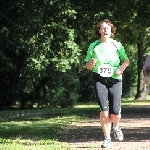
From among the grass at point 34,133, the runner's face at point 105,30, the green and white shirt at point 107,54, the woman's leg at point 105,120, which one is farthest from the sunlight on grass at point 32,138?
the runner's face at point 105,30

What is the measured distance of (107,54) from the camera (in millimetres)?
7207

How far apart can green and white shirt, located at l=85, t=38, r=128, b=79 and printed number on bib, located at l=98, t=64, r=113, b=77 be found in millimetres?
38

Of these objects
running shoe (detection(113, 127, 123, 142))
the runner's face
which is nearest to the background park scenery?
running shoe (detection(113, 127, 123, 142))

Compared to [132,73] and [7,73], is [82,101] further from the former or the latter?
[7,73]

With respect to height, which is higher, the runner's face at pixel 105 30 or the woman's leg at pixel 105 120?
the runner's face at pixel 105 30

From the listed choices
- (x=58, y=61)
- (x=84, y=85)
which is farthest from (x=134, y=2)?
(x=84, y=85)

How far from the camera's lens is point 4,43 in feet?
101

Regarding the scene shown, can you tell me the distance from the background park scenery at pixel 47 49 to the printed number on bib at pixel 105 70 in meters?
1.56

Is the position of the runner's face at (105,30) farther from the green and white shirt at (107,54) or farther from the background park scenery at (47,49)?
the background park scenery at (47,49)

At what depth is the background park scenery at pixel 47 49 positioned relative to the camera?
19562 mm

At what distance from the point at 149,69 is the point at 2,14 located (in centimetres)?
2461

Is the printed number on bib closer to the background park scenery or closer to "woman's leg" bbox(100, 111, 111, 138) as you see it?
"woman's leg" bbox(100, 111, 111, 138)

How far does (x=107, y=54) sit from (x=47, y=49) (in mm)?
19672

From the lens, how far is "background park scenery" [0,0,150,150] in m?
19.6
